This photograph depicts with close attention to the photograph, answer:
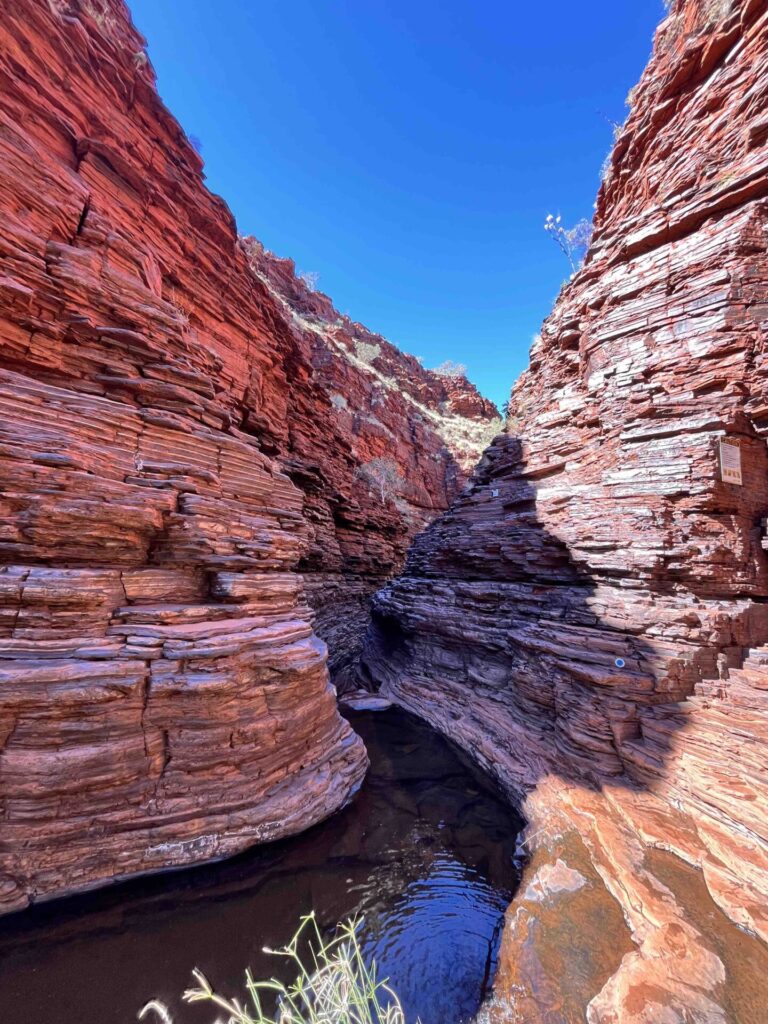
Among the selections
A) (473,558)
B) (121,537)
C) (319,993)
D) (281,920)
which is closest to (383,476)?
(473,558)

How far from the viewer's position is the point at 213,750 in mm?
6832

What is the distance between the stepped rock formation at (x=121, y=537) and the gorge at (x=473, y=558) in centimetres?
5

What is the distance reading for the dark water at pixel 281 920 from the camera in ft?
15.4

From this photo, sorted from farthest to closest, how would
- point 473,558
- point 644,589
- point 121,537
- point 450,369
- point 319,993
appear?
point 450,369 < point 473,558 < point 644,589 < point 121,537 < point 319,993

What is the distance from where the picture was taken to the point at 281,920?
5781mm

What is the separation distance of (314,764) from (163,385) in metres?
7.99

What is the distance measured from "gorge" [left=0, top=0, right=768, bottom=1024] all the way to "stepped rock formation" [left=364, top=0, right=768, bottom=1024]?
0.19 feet

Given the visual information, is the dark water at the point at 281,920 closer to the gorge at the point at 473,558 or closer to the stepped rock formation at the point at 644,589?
the gorge at the point at 473,558

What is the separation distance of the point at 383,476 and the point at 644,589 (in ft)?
84.3

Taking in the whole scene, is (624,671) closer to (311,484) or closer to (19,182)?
(311,484)

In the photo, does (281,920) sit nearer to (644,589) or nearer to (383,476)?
(644,589)

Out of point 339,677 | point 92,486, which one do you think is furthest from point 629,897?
point 339,677

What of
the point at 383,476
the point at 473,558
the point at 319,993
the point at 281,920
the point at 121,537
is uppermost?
the point at 383,476

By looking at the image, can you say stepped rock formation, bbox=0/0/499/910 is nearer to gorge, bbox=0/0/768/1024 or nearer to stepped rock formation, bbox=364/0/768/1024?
gorge, bbox=0/0/768/1024
